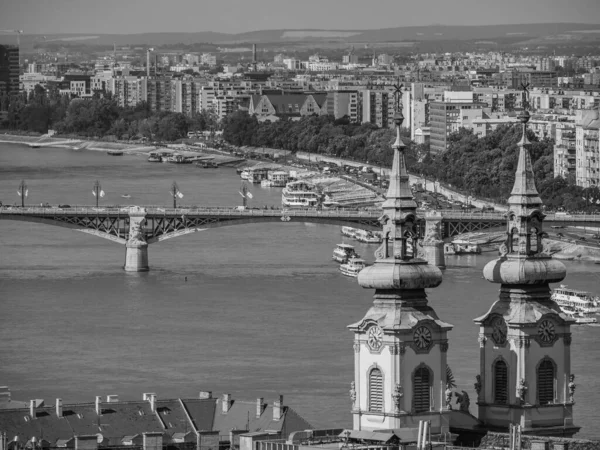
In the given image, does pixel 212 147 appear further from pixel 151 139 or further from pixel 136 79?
Result: pixel 136 79

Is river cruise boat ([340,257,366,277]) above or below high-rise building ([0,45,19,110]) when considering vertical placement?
below

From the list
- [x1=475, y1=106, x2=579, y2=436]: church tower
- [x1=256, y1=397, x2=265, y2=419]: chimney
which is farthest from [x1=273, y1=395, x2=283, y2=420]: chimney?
[x1=475, y1=106, x2=579, y2=436]: church tower

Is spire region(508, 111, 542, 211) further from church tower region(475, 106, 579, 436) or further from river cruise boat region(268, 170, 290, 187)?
river cruise boat region(268, 170, 290, 187)

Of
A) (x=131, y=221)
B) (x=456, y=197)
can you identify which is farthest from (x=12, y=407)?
(x=456, y=197)

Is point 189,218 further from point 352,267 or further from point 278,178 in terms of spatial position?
point 278,178

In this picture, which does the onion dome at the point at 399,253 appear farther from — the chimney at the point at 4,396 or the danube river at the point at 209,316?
the chimney at the point at 4,396
